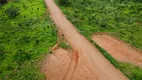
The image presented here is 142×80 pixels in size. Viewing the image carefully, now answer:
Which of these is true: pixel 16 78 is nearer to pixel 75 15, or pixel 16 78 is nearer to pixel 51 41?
pixel 51 41

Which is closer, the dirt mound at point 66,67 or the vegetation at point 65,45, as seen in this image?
the dirt mound at point 66,67

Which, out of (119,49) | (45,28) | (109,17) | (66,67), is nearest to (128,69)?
(119,49)

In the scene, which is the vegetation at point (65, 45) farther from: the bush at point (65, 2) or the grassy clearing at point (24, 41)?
the bush at point (65, 2)

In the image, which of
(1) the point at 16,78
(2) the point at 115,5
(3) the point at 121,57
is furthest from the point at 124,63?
(2) the point at 115,5

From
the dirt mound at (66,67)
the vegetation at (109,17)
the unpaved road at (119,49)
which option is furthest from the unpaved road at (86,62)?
the vegetation at (109,17)

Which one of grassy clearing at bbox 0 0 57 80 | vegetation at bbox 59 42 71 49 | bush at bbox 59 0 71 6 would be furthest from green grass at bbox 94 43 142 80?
bush at bbox 59 0 71 6

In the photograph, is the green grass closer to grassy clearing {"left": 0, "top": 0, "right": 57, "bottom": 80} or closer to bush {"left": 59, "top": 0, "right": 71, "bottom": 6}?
grassy clearing {"left": 0, "top": 0, "right": 57, "bottom": 80}
